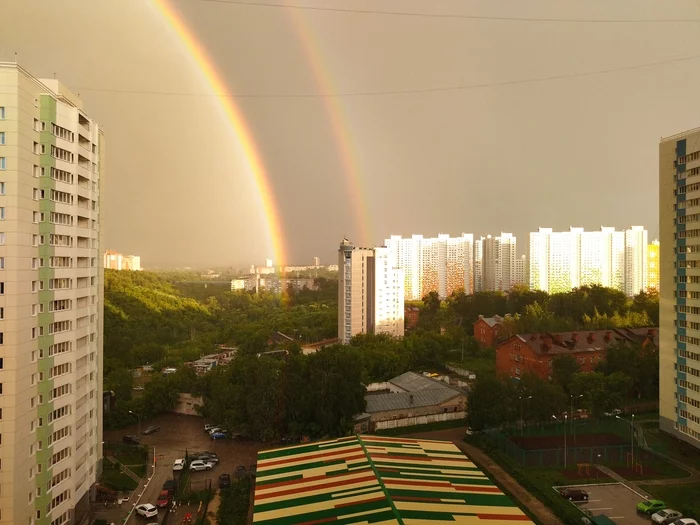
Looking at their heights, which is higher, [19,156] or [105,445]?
[19,156]

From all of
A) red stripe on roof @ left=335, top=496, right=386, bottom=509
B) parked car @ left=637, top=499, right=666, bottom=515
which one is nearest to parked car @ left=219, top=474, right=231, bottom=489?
red stripe on roof @ left=335, top=496, right=386, bottom=509

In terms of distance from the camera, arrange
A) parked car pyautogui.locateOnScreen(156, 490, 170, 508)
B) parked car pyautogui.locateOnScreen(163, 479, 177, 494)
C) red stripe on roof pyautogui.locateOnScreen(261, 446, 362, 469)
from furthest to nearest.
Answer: parked car pyautogui.locateOnScreen(163, 479, 177, 494) → red stripe on roof pyautogui.locateOnScreen(261, 446, 362, 469) → parked car pyautogui.locateOnScreen(156, 490, 170, 508)

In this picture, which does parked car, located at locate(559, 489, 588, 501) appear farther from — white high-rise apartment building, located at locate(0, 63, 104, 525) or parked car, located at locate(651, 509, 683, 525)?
white high-rise apartment building, located at locate(0, 63, 104, 525)

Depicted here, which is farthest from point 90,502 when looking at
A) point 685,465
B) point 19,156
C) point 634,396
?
point 634,396

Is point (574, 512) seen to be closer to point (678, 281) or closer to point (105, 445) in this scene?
point (678, 281)

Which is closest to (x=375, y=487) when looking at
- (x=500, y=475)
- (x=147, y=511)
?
(x=500, y=475)

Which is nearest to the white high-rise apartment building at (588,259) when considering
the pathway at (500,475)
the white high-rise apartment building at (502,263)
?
the white high-rise apartment building at (502,263)

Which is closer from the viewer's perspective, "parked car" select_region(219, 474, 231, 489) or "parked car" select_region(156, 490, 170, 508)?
"parked car" select_region(156, 490, 170, 508)
